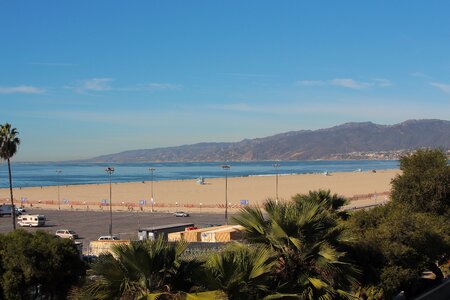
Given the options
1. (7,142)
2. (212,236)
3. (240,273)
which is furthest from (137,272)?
(7,142)

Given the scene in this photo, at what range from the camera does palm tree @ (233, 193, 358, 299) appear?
1102cm

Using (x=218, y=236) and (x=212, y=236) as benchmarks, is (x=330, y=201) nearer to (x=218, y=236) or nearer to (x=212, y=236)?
Answer: (x=218, y=236)

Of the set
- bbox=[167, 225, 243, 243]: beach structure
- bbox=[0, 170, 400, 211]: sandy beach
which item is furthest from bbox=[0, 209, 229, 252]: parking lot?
bbox=[167, 225, 243, 243]: beach structure

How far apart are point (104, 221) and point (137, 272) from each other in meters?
51.7

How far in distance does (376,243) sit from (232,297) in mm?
8636

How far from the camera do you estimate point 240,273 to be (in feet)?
29.8

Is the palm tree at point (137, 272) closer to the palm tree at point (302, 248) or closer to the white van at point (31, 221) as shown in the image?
the palm tree at point (302, 248)

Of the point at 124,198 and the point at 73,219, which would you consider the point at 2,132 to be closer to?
the point at 73,219

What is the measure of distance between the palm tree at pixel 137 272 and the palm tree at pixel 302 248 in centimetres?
272

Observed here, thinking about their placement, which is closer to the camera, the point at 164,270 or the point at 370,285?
the point at 164,270

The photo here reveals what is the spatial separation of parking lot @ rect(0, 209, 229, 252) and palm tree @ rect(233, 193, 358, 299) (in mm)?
34318

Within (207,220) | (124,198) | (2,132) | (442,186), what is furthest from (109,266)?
(124,198)

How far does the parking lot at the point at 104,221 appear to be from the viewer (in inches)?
1966

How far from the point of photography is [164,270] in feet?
29.5
